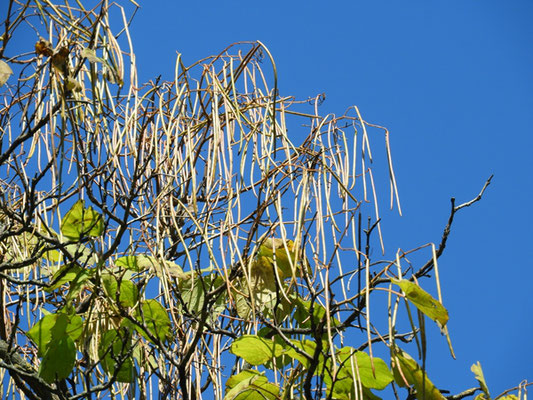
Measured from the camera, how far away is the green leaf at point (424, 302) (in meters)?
1.13

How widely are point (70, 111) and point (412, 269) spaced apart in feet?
2.08

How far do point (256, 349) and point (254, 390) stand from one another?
7cm

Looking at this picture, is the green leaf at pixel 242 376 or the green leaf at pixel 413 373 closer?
the green leaf at pixel 413 373

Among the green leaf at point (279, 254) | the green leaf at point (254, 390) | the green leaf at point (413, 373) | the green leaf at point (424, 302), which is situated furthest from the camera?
the green leaf at point (279, 254)

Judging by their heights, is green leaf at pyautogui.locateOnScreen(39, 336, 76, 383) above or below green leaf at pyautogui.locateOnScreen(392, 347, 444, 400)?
above

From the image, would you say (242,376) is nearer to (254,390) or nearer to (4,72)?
(254,390)

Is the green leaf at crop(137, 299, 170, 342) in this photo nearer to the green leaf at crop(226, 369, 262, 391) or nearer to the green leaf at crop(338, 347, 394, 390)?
the green leaf at crop(226, 369, 262, 391)

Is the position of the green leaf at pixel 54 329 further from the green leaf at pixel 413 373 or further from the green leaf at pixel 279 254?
the green leaf at pixel 413 373

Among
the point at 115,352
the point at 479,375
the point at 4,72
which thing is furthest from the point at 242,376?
the point at 4,72

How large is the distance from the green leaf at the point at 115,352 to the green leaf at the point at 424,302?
0.61 meters

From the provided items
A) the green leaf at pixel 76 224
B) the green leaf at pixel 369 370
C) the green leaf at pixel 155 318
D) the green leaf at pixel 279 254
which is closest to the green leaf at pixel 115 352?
the green leaf at pixel 155 318

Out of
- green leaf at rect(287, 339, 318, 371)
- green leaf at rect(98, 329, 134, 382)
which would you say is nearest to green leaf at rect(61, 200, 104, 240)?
green leaf at rect(98, 329, 134, 382)

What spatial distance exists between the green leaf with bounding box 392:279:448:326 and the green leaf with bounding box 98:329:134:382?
0.61 meters

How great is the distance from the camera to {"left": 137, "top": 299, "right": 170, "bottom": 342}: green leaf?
1.52 m
